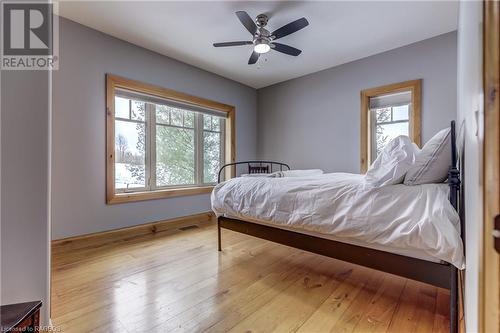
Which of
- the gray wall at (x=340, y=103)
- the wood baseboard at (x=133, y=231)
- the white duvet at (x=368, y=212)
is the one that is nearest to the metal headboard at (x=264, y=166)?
the gray wall at (x=340, y=103)

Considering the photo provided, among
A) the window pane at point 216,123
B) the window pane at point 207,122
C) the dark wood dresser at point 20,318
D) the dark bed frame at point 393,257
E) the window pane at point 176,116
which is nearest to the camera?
the dark wood dresser at point 20,318

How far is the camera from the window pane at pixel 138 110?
3192 mm

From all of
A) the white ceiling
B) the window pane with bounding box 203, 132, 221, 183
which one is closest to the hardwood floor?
the window pane with bounding box 203, 132, 221, 183

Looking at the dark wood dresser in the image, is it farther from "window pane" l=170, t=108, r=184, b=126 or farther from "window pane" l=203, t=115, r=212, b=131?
"window pane" l=203, t=115, r=212, b=131

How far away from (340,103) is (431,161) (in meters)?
2.52

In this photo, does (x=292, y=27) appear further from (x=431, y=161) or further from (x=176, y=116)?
(x=176, y=116)

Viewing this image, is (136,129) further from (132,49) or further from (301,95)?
(301,95)

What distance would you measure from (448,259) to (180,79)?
3.65 m

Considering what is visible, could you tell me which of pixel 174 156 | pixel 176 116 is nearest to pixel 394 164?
pixel 174 156

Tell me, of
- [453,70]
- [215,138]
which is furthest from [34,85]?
[453,70]

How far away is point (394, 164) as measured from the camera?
138 cm

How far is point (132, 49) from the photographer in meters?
3.06

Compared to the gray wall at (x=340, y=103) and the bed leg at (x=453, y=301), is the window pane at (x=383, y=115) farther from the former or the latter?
the bed leg at (x=453, y=301)

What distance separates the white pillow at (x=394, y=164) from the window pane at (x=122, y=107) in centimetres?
302
